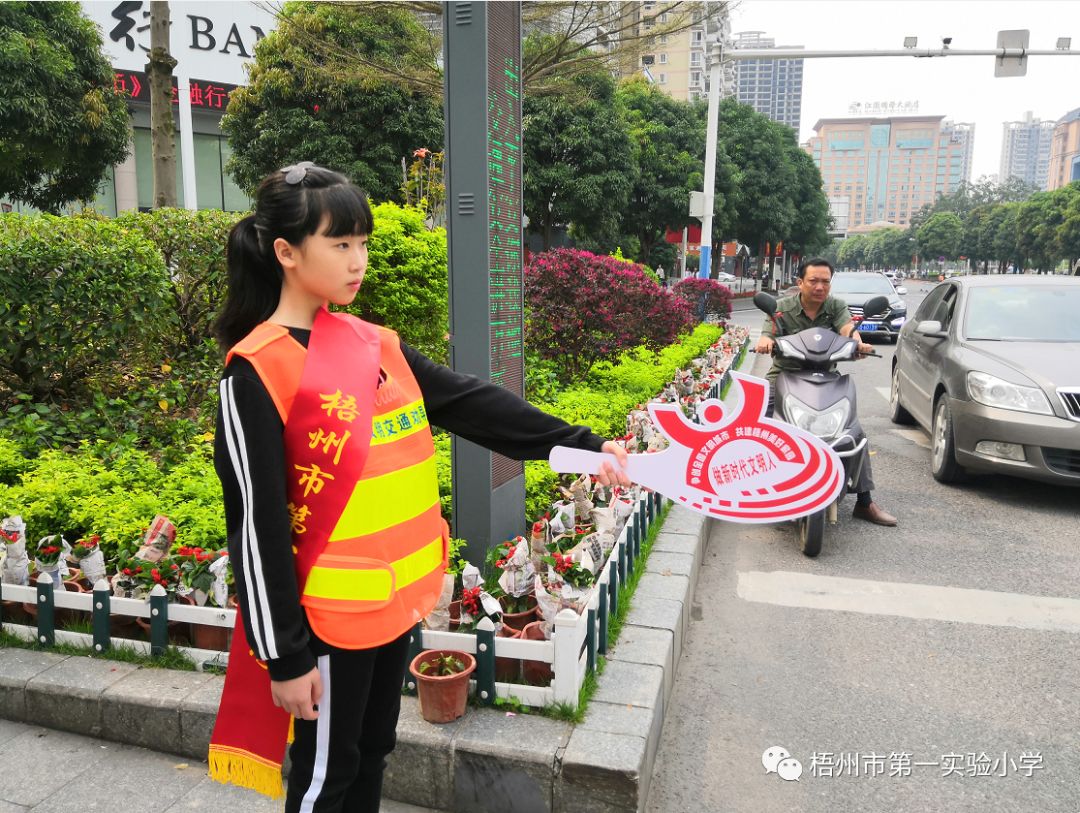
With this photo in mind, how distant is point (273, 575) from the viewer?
1516mm

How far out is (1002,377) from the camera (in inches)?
219

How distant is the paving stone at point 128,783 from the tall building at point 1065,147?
131256 millimetres

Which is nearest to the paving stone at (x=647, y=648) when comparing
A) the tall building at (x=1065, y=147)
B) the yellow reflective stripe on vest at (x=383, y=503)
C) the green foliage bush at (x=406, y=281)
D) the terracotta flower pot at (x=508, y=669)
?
the terracotta flower pot at (x=508, y=669)

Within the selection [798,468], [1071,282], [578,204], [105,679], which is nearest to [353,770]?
[798,468]

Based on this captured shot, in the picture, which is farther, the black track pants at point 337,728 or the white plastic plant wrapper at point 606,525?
the white plastic plant wrapper at point 606,525

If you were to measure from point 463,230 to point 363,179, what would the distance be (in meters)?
15.5

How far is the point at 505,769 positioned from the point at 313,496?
124 cm

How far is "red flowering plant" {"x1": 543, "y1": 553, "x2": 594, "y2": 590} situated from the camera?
315 centimetres

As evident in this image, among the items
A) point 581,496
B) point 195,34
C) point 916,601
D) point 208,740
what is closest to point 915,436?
point 916,601

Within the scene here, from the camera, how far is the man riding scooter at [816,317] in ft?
16.1

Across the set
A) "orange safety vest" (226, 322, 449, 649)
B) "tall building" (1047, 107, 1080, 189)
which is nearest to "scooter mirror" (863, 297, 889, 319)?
"orange safety vest" (226, 322, 449, 649)

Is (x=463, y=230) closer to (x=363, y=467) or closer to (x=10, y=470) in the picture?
(x=363, y=467)

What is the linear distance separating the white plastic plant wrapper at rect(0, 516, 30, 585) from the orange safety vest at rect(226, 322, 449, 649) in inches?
85.4

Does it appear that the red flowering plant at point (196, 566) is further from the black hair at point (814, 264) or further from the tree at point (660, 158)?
the tree at point (660, 158)
